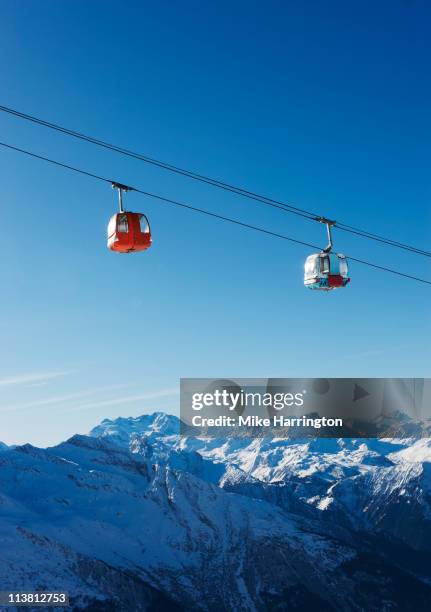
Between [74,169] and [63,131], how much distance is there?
7.42 ft

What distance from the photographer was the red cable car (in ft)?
91.2

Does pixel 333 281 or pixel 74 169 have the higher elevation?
pixel 74 169

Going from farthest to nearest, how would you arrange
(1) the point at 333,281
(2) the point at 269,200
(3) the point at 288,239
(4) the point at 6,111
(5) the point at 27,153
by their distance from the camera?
(1) the point at 333,281 → (3) the point at 288,239 → (2) the point at 269,200 → (5) the point at 27,153 → (4) the point at 6,111

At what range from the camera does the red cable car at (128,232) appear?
27.8 meters

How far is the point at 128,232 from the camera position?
91.5ft

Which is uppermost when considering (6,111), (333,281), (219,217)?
→ (6,111)

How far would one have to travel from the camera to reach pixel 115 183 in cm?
2552

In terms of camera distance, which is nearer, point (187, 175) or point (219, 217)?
point (187, 175)

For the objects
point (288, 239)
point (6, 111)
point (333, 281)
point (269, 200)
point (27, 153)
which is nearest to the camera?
point (6, 111)

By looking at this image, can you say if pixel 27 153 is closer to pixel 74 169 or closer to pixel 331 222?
pixel 74 169

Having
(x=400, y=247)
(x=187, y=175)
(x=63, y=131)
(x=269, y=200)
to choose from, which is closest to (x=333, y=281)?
(x=400, y=247)

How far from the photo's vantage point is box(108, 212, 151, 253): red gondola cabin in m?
27.8

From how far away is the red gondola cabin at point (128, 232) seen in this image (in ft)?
91.2

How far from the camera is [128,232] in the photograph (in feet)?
91.5
